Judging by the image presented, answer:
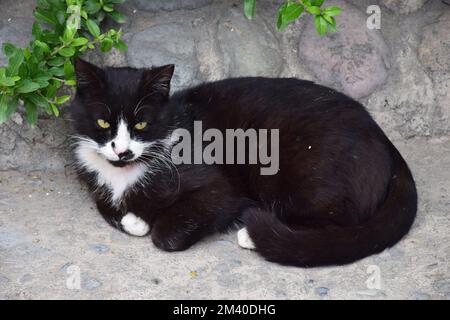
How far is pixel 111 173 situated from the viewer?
105 inches

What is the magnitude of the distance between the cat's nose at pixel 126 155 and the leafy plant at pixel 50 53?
1.18 ft

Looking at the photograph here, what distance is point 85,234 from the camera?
2564 millimetres

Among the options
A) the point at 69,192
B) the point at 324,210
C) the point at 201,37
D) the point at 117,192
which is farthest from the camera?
the point at 201,37

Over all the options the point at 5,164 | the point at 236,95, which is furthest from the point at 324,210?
the point at 5,164

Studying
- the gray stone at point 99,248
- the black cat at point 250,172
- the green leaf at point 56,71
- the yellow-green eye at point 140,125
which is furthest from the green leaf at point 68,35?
the gray stone at point 99,248

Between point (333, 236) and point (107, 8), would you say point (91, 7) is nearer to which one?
point (107, 8)

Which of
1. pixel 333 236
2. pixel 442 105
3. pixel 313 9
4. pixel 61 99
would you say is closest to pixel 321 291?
pixel 333 236

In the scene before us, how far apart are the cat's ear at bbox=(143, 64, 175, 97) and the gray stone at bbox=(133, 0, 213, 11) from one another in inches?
24.3

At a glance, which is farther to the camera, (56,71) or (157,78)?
(56,71)

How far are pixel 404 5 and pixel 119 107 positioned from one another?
1379mm

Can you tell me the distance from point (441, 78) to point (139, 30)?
128 centimetres

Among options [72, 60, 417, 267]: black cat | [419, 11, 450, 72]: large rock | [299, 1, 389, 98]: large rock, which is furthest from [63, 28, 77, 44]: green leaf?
[419, 11, 450, 72]: large rock

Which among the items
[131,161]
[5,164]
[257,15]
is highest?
[257,15]

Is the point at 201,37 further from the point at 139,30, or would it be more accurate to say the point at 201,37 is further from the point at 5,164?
the point at 5,164
